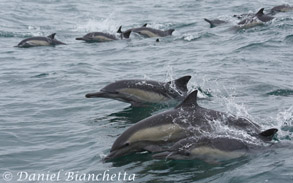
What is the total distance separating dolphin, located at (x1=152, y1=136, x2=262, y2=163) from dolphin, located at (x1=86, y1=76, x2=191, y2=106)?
3.44 metres

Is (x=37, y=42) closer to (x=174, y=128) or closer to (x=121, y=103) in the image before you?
(x=121, y=103)

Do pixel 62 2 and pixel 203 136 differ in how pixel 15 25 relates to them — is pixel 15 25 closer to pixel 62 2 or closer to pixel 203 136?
pixel 62 2

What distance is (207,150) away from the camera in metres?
7.68

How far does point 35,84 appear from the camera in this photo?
47.5 ft

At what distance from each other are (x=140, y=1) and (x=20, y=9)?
29.7ft

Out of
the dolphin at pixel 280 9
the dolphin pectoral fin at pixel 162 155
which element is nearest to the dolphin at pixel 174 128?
the dolphin pectoral fin at pixel 162 155

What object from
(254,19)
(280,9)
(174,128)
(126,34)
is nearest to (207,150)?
(174,128)

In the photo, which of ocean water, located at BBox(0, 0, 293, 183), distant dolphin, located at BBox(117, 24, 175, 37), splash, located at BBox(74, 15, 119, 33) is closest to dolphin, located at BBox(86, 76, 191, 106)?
ocean water, located at BBox(0, 0, 293, 183)

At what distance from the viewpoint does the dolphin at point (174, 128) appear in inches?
329

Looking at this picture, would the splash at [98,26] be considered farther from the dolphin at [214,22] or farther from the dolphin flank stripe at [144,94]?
the dolphin flank stripe at [144,94]

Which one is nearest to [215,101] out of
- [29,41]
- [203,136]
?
[203,136]

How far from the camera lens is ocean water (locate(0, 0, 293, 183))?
7879 millimetres

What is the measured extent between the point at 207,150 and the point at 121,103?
189 inches

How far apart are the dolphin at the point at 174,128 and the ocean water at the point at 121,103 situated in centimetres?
21
